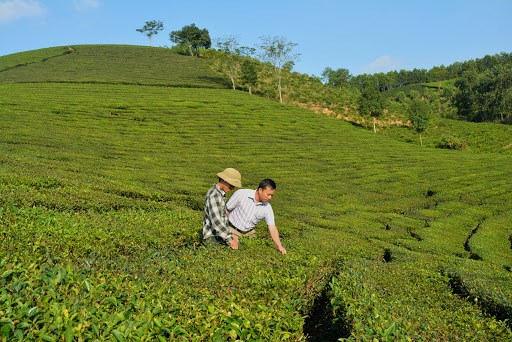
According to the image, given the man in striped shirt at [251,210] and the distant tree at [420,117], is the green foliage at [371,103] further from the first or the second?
the man in striped shirt at [251,210]

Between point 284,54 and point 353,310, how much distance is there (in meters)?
70.1

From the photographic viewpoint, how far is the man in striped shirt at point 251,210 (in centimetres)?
984

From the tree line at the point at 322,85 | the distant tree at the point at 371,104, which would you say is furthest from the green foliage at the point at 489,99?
the distant tree at the point at 371,104

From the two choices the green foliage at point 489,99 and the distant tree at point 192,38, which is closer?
the green foliage at point 489,99

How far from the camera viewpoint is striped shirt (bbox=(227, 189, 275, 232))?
10.2 m

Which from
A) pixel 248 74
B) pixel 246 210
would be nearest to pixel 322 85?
pixel 248 74

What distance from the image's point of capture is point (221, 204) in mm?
9711

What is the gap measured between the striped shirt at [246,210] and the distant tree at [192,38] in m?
103

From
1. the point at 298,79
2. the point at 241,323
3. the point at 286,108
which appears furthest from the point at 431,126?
the point at 241,323

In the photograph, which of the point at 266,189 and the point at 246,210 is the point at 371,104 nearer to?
the point at 246,210

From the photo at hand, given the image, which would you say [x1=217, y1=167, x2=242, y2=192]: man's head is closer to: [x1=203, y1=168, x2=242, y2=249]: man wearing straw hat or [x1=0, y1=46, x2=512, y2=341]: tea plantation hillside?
[x1=203, y1=168, x2=242, y2=249]: man wearing straw hat

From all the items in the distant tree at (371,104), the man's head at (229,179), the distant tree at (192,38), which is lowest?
the man's head at (229,179)

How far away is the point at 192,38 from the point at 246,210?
107761mm

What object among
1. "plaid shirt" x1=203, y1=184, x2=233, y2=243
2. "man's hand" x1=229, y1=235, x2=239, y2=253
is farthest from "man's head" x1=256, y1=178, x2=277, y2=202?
"man's hand" x1=229, y1=235, x2=239, y2=253
